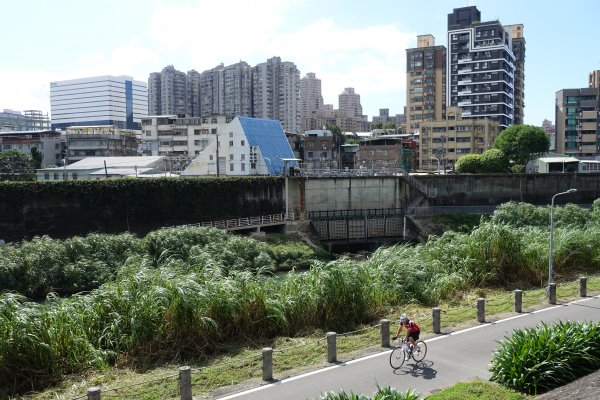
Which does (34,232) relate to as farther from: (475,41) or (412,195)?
(475,41)

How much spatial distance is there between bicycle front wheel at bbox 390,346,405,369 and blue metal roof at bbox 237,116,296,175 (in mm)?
51220

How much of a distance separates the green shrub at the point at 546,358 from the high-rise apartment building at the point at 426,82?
94083mm

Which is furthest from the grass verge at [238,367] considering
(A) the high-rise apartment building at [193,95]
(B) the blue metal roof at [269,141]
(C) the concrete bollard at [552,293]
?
(A) the high-rise apartment building at [193,95]

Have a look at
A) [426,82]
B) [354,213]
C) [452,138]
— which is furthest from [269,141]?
[426,82]

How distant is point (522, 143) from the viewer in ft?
234

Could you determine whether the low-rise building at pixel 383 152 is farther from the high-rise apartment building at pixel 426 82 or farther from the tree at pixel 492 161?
the tree at pixel 492 161

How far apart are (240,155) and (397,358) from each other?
182ft

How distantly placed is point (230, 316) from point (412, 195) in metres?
44.4

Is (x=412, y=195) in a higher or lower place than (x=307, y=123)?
lower

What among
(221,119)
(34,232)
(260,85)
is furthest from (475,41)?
(34,232)

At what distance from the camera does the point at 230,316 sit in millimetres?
16703

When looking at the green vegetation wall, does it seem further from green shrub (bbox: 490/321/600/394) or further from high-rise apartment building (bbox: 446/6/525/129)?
high-rise apartment building (bbox: 446/6/525/129)

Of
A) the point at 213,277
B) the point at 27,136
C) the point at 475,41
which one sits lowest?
the point at 213,277

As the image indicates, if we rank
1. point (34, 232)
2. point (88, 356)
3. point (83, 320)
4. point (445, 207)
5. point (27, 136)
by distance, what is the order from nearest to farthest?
point (88, 356), point (83, 320), point (34, 232), point (445, 207), point (27, 136)
